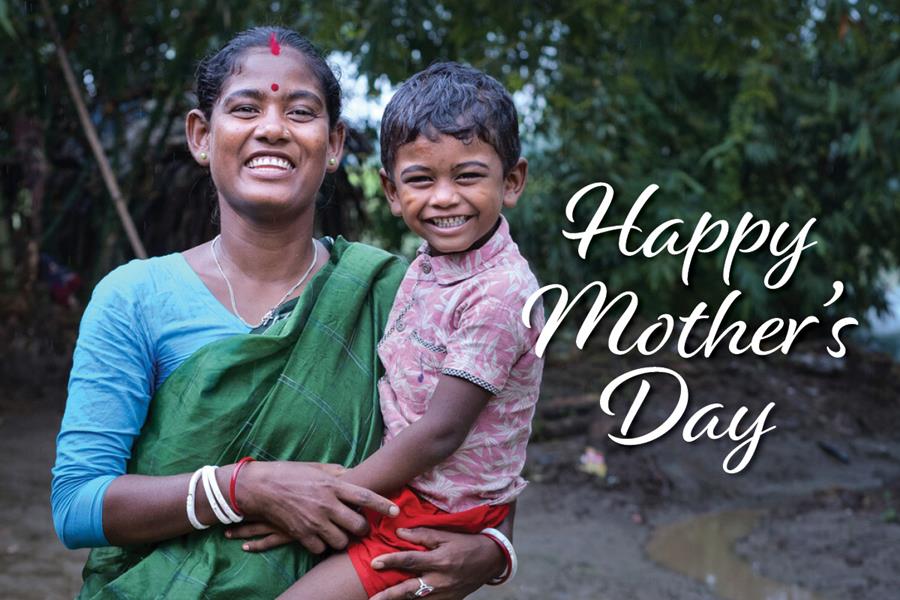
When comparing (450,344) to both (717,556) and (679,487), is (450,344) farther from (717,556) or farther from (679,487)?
(679,487)

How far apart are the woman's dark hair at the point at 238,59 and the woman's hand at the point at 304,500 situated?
2.11 ft

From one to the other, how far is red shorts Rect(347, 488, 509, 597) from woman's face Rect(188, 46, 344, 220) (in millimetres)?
548

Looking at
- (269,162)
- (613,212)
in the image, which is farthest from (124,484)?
(613,212)

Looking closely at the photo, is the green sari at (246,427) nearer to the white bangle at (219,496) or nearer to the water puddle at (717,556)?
the white bangle at (219,496)

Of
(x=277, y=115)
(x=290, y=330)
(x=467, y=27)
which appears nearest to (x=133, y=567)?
(x=290, y=330)

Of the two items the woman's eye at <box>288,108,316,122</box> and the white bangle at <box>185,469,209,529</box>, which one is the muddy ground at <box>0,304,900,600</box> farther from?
the woman's eye at <box>288,108,316,122</box>

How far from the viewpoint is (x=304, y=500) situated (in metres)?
1.70

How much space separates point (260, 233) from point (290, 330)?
22 centimetres

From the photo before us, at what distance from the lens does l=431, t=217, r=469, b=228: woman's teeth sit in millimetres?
1835

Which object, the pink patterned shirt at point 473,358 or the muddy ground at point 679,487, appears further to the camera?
the muddy ground at point 679,487

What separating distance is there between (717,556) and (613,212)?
3.05 metres

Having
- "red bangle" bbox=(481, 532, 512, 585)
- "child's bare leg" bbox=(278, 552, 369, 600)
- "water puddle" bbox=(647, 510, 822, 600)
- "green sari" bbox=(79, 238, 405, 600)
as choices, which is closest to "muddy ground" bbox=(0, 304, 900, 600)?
"water puddle" bbox=(647, 510, 822, 600)

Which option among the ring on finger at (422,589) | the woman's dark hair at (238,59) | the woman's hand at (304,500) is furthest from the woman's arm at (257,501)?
the woman's dark hair at (238,59)

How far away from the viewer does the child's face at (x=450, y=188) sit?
5.94 feet
